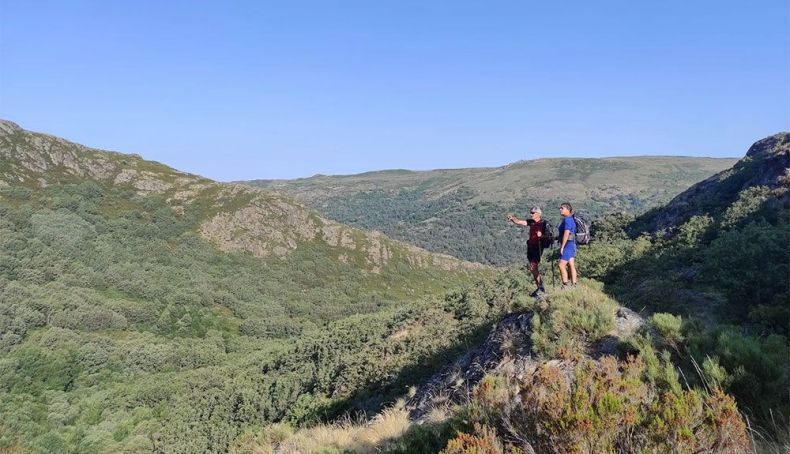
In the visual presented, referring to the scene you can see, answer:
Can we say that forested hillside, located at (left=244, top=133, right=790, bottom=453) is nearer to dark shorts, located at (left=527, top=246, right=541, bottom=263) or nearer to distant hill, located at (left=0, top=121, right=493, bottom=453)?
dark shorts, located at (left=527, top=246, right=541, bottom=263)

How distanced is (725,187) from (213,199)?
11164cm

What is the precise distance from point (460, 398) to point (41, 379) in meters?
69.5

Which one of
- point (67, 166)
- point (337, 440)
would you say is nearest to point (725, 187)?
point (337, 440)

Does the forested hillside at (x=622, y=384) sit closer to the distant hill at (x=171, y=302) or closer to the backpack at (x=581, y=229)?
the backpack at (x=581, y=229)

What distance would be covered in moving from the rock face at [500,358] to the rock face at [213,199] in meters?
108

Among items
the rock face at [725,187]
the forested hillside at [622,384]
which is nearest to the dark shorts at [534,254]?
the forested hillside at [622,384]

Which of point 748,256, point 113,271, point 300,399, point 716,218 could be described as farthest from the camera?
point 113,271

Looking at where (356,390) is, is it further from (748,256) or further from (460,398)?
(748,256)

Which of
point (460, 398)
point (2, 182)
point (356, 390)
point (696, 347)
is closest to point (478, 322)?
point (356, 390)

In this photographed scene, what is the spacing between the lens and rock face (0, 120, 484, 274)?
114m

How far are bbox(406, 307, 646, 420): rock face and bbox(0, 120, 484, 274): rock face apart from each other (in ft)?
354

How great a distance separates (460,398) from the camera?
966cm

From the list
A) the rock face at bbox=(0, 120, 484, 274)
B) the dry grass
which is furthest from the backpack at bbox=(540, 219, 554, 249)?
the rock face at bbox=(0, 120, 484, 274)

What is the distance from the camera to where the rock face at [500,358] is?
950 cm
